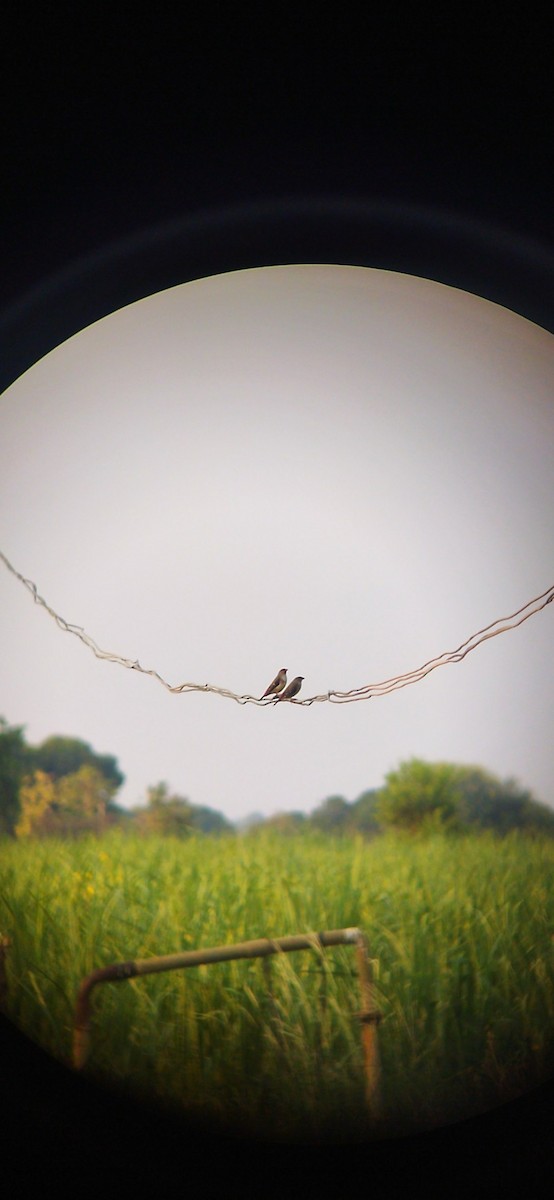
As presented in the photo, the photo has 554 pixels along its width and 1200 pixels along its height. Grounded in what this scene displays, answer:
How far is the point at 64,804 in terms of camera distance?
1.40 meters

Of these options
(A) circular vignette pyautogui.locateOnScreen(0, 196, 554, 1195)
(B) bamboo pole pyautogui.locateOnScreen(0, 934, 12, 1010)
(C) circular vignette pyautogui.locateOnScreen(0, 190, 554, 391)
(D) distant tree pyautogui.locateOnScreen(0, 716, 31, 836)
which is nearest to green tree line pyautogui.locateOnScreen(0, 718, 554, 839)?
(D) distant tree pyautogui.locateOnScreen(0, 716, 31, 836)

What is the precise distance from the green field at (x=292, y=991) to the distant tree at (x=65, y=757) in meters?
0.14

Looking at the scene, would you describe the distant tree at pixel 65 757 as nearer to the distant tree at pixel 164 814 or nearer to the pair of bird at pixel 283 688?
the distant tree at pixel 164 814

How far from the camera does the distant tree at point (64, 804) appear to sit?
134 cm

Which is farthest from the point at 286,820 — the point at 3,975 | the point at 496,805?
the point at 3,975

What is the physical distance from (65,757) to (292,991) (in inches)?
23.5

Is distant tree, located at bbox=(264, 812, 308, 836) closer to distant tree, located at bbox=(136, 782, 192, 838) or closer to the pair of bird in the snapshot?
distant tree, located at bbox=(136, 782, 192, 838)

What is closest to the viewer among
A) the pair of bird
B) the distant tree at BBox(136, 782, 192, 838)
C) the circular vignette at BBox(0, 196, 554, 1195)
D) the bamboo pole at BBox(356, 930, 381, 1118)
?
the circular vignette at BBox(0, 196, 554, 1195)

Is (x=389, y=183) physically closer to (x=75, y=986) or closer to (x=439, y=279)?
(x=439, y=279)

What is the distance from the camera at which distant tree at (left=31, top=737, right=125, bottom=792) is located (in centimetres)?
136

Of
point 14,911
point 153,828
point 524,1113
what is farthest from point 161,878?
point 524,1113

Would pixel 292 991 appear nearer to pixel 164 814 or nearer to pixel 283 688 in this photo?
pixel 283 688

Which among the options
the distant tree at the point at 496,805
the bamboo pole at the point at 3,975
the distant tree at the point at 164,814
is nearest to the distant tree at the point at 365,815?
the distant tree at the point at 496,805

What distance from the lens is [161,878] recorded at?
128 cm
